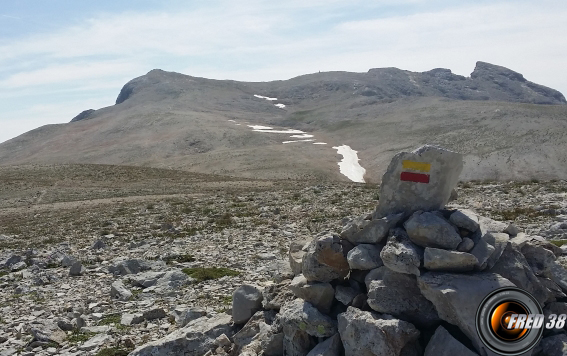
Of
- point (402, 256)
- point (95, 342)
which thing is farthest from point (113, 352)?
point (402, 256)

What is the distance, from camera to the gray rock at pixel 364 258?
34.3ft

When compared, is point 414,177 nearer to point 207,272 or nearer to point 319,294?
point 319,294

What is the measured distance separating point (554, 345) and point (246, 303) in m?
6.81

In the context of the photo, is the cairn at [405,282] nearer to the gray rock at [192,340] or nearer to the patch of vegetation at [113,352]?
the gray rock at [192,340]

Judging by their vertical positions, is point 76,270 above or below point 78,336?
above

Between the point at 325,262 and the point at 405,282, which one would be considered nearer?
the point at 405,282

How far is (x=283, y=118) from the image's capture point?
162 metres

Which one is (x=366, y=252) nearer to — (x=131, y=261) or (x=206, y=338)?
(x=206, y=338)

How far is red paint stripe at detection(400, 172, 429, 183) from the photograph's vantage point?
11.2 metres

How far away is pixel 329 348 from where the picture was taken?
31.7ft

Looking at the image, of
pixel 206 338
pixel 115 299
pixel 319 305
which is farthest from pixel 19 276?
pixel 319 305

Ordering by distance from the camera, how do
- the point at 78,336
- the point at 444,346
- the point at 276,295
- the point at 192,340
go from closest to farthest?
the point at 444,346
the point at 192,340
the point at 276,295
the point at 78,336

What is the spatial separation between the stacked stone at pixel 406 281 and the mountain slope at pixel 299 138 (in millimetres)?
53161

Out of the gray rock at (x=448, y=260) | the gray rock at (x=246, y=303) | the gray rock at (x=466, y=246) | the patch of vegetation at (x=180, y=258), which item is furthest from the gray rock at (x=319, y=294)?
the patch of vegetation at (x=180, y=258)
